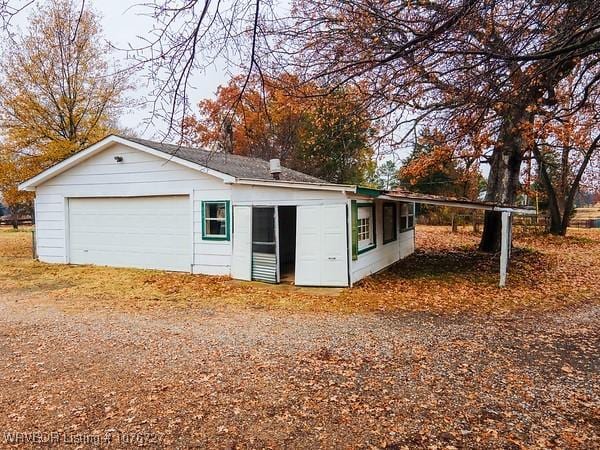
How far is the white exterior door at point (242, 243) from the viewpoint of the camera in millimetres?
9750

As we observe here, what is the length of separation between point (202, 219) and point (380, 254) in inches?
195

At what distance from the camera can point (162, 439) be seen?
3119mm

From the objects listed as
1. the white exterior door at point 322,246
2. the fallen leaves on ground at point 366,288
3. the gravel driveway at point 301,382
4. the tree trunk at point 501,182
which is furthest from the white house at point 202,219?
the tree trunk at point 501,182

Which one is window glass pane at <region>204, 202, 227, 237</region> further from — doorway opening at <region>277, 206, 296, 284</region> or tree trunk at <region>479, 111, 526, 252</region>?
tree trunk at <region>479, 111, 526, 252</region>

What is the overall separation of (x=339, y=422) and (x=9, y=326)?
5.47 meters

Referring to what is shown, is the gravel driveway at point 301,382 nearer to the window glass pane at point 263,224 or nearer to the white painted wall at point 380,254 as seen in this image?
the white painted wall at point 380,254

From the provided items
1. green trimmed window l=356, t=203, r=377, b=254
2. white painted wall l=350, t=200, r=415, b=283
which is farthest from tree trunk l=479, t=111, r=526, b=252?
green trimmed window l=356, t=203, r=377, b=254

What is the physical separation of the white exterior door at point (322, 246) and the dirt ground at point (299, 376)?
193 cm

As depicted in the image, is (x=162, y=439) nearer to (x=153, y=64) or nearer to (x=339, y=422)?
(x=339, y=422)

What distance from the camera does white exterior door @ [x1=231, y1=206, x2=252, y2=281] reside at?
975cm

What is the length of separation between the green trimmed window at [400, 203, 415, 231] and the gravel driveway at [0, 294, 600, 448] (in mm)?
7545

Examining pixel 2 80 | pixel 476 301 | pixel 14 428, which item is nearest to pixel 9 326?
pixel 14 428

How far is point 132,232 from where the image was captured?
11.7 m

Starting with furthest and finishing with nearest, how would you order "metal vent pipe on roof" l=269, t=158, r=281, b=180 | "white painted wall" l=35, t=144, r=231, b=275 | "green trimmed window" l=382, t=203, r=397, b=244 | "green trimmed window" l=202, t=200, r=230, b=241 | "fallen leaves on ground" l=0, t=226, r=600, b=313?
"green trimmed window" l=382, t=203, r=397, b=244 < "metal vent pipe on roof" l=269, t=158, r=281, b=180 < "white painted wall" l=35, t=144, r=231, b=275 < "green trimmed window" l=202, t=200, r=230, b=241 < "fallen leaves on ground" l=0, t=226, r=600, b=313
